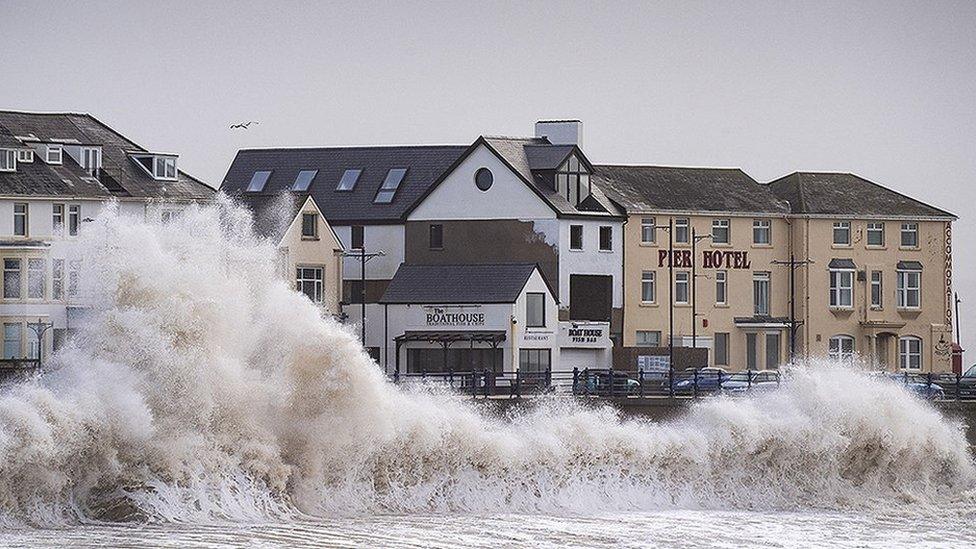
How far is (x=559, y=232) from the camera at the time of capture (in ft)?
271

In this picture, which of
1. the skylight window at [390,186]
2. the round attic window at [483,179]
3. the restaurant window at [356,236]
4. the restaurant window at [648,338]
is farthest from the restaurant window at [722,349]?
the restaurant window at [356,236]

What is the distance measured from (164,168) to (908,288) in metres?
31.9

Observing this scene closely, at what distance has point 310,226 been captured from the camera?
268 feet

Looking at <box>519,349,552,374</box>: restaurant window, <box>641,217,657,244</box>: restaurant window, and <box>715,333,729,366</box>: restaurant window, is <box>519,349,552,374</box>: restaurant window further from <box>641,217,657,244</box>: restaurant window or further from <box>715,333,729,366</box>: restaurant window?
<box>715,333,729,366</box>: restaurant window

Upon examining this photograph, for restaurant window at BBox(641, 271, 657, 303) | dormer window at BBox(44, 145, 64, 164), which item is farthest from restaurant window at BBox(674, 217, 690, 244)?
dormer window at BBox(44, 145, 64, 164)

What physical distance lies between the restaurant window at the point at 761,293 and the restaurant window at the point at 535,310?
11.8m

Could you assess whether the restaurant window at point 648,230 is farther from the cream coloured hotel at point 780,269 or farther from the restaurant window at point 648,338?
the restaurant window at point 648,338

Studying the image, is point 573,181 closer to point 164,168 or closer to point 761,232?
point 761,232

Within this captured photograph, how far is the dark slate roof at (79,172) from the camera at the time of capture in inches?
3014

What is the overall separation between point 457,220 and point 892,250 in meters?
19.7

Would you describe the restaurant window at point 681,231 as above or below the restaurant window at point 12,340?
above

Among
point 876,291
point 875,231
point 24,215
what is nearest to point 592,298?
point 876,291

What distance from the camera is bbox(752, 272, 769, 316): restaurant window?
88.4 m

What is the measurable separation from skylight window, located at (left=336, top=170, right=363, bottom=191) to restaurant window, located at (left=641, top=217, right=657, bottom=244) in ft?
38.9
